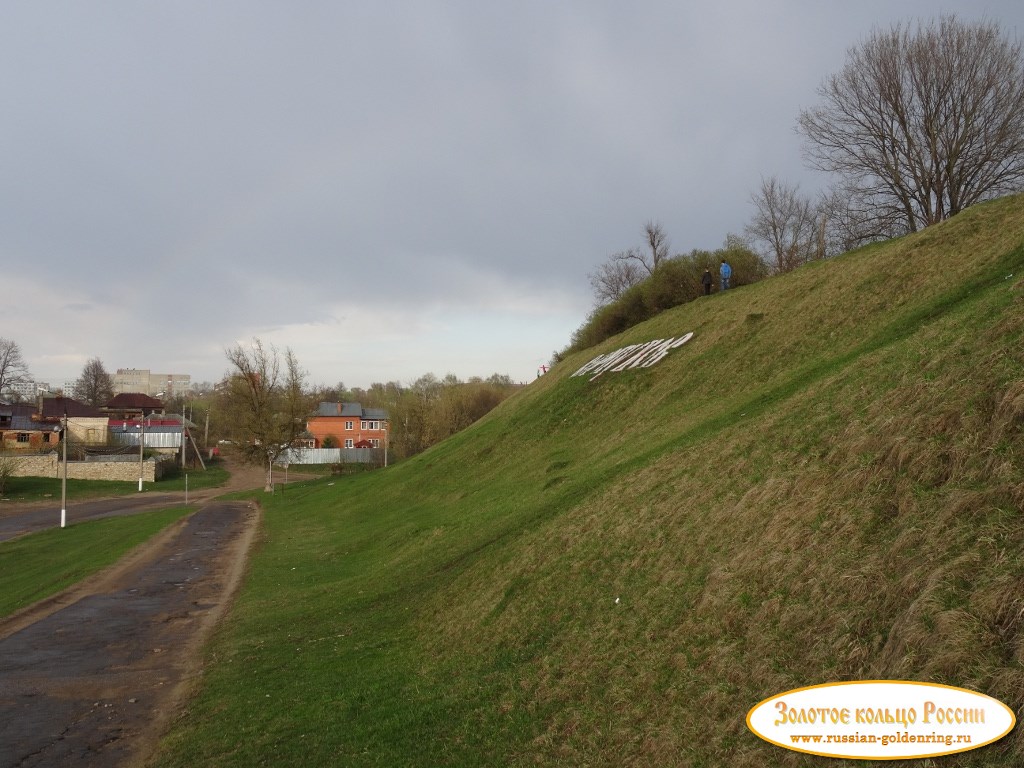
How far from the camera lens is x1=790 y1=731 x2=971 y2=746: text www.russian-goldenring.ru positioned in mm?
4355

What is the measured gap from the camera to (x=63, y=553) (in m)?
28.8

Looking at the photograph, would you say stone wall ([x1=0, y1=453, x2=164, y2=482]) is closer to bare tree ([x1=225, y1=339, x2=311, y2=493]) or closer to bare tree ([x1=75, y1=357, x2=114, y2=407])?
bare tree ([x1=225, y1=339, x2=311, y2=493])

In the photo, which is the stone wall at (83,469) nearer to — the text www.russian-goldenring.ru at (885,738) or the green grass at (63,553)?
the green grass at (63,553)

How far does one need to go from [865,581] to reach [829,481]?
224 cm

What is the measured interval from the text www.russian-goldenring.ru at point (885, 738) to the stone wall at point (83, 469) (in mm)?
75050

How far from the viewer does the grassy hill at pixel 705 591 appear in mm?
5680

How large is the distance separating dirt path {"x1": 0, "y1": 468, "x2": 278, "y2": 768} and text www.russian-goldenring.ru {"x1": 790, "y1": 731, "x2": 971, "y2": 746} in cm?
762

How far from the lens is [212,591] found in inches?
771

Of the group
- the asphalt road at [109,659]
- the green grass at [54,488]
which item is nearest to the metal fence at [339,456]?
the green grass at [54,488]

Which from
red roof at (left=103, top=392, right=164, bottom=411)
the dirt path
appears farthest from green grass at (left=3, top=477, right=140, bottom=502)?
red roof at (left=103, top=392, right=164, bottom=411)

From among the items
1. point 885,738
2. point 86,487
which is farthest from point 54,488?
point 885,738

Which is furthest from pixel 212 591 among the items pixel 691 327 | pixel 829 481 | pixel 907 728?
pixel 691 327

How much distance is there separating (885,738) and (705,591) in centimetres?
329

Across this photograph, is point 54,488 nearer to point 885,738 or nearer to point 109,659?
point 109,659
